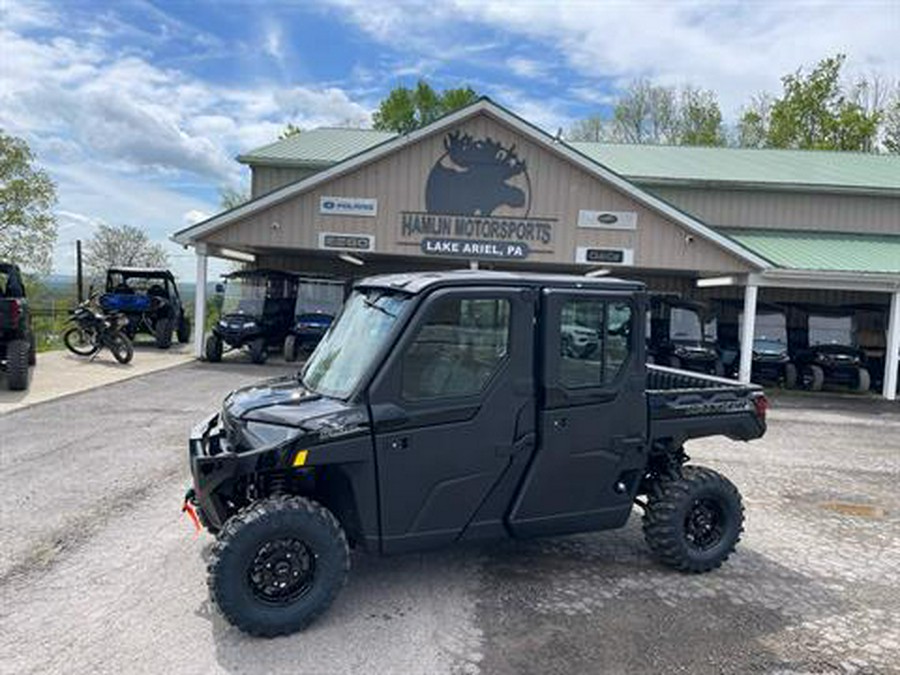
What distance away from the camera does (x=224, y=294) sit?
17.3 m

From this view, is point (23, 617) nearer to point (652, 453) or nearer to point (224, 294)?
point (652, 453)

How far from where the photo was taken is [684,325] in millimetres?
16641

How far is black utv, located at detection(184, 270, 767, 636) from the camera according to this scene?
12.1 feet

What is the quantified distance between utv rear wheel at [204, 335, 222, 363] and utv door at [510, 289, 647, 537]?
1347 centimetres

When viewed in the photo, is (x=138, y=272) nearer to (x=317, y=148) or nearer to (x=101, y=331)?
(x=101, y=331)

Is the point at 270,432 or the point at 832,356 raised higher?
the point at 270,432

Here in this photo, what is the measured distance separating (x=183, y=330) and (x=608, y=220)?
13.1 metres

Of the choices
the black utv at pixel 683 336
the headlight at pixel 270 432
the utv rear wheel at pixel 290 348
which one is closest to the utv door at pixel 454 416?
the headlight at pixel 270 432

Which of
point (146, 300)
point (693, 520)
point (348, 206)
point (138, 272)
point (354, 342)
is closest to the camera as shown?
point (354, 342)

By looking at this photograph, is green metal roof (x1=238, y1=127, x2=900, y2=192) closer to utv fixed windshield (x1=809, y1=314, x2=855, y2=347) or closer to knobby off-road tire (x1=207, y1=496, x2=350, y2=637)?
utv fixed windshield (x1=809, y1=314, x2=855, y2=347)

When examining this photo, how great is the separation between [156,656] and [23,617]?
97 cm

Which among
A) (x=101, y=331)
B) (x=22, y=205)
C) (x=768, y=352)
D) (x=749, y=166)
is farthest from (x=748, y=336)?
(x=22, y=205)

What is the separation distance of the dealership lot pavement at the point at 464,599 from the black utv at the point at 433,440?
336 mm

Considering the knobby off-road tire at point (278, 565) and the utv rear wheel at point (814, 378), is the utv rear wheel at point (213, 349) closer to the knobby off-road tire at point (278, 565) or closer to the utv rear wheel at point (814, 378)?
the knobby off-road tire at point (278, 565)
